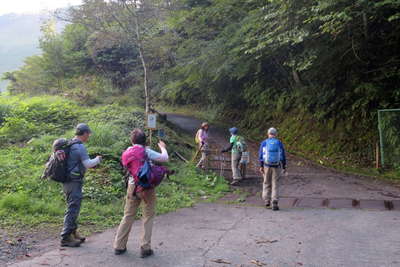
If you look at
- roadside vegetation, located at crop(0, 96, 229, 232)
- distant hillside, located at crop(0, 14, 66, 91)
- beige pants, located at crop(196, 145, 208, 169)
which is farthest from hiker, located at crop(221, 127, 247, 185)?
distant hillside, located at crop(0, 14, 66, 91)

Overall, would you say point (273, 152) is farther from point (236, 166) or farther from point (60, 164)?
point (60, 164)

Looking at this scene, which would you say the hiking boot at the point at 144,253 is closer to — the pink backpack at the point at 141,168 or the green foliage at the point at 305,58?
the pink backpack at the point at 141,168

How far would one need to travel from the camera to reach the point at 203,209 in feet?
30.7

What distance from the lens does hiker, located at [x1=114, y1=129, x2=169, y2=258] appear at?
5695 millimetres

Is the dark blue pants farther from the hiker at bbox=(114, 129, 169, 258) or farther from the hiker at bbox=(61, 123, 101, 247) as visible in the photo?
the hiker at bbox=(114, 129, 169, 258)

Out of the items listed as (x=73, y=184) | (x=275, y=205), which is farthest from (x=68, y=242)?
(x=275, y=205)

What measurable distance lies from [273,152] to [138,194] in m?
4.32

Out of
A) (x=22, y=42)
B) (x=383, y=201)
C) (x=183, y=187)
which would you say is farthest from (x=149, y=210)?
(x=22, y=42)

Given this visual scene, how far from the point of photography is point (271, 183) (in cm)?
955

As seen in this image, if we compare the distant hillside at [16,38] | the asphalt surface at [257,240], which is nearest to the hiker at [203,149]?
the asphalt surface at [257,240]

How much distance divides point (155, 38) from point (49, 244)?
11.7 m

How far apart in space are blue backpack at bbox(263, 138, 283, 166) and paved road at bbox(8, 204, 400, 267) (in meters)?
1.16

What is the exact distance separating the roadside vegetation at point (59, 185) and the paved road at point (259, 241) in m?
1.20

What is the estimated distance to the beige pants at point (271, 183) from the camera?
9211 mm
